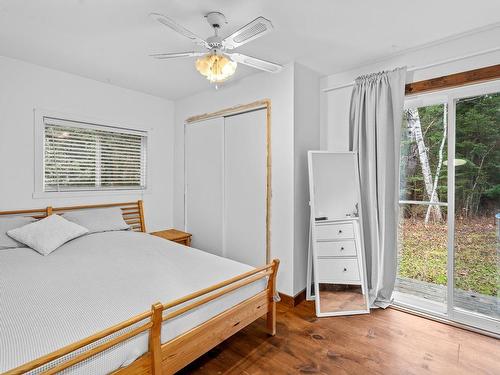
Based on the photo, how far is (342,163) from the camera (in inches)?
116

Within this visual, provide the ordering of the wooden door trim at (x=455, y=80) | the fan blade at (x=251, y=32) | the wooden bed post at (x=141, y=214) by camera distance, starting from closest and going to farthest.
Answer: the fan blade at (x=251, y=32)
the wooden door trim at (x=455, y=80)
the wooden bed post at (x=141, y=214)

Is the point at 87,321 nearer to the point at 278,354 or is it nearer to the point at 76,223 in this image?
the point at 278,354

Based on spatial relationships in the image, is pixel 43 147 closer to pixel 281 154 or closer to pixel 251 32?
pixel 281 154

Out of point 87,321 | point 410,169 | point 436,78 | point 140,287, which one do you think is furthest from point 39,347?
point 436,78

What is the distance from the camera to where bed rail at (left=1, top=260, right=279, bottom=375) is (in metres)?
1.19

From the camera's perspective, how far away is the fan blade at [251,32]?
5.13 ft

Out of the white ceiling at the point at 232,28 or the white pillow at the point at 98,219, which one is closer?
the white ceiling at the point at 232,28

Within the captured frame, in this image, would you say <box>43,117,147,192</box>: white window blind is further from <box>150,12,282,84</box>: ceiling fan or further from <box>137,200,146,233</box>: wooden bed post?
<box>150,12,282,84</box>: ceiling fan

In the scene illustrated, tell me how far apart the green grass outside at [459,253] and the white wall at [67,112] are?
3.30 m

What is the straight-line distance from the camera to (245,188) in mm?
3328

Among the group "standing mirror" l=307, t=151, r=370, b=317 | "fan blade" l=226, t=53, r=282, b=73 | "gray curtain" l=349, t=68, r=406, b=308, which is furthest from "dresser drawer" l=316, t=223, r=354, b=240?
"fan blade" l=226, t=53, r=282, b=73

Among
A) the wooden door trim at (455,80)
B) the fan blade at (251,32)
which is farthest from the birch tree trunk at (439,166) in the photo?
the fan blade at (251,32)

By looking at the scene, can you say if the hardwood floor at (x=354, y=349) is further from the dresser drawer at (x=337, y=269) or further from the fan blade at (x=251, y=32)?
the fan blade at (x=251, y=32)

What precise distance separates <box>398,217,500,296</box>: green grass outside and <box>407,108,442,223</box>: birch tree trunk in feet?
0.72
